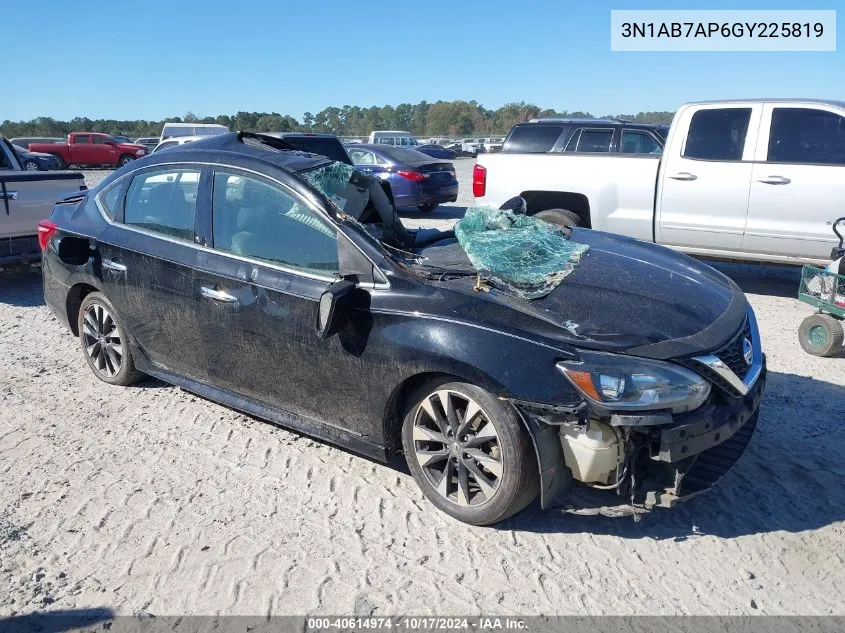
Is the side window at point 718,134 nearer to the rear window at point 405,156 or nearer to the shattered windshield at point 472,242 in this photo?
the shattered windshield at point 472,242

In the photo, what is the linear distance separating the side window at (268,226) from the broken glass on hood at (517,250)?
83 cm

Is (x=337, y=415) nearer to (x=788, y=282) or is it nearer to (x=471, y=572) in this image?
(x=471, y=572)

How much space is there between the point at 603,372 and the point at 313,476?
1.76 m

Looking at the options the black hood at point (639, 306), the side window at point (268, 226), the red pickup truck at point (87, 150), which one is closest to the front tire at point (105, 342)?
the side window at point (268, 226)

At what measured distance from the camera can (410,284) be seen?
3.44 m

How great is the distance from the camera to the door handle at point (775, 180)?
23.4 ft

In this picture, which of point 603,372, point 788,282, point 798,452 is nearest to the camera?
point 603,372

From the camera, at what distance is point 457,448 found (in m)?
3.35

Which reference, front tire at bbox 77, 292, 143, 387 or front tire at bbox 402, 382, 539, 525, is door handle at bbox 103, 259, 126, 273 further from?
front tire at bbox 402, 382, 539, 525

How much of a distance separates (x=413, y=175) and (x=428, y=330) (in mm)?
11040

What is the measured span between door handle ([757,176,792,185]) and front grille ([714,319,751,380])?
4337 millimetres

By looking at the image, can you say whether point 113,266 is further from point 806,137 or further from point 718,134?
point 806,137

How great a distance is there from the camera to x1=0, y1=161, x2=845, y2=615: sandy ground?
9.59 ft

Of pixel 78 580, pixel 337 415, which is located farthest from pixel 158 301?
pixel 78 580
